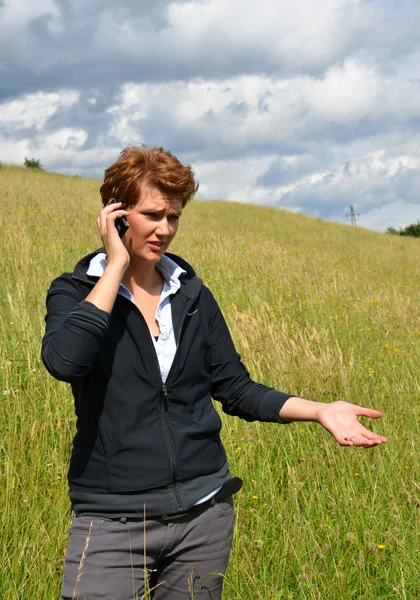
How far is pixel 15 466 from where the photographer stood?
130 inches

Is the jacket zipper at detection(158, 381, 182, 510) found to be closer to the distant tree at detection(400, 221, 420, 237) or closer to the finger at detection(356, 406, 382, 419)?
the finger at detection(356, 406, 382, 419)

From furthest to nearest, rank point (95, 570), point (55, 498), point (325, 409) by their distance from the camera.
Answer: point (55, 498), point (325, 409), point (95, 570)

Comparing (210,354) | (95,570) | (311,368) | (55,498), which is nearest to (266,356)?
(311,368)

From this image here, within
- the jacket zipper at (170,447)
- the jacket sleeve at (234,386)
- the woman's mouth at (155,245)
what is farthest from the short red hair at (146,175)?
the jacket zipper at (170,447)

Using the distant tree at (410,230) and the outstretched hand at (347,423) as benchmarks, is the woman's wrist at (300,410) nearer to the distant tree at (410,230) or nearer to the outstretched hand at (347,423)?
the outstretched hand at (347,423)

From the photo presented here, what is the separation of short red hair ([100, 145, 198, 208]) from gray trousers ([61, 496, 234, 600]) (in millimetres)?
1017

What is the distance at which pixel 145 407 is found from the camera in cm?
180

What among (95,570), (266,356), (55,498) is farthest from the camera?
(266,356)

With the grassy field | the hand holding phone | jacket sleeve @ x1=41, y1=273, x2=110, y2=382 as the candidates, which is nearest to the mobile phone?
the hand holding phone

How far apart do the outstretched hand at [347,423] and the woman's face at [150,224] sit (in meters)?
0.74

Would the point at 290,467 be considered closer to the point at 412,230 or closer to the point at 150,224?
the point at 150,224

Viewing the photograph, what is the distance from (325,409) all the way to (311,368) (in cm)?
295

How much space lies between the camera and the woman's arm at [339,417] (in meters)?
1.75

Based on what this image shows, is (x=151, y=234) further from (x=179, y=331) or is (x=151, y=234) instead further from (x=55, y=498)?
(x=55, y=498)
